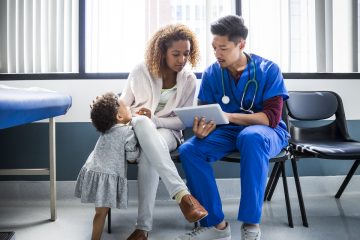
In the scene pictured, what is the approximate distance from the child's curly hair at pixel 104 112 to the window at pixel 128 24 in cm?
94

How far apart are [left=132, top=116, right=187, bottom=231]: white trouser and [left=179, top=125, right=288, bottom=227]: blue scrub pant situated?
0.11 metres

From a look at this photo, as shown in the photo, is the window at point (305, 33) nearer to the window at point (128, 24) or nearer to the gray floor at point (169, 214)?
the window at point (128, 24)

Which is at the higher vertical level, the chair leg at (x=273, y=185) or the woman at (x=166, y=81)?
the woman at (x=166, y=81)

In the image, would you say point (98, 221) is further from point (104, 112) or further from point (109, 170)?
point (104, 112)

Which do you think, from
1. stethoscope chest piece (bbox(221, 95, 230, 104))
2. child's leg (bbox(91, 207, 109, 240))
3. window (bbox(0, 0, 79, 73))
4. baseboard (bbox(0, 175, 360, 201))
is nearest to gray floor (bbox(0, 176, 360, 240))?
baseboard (bbox(0, 175, 360, 201))

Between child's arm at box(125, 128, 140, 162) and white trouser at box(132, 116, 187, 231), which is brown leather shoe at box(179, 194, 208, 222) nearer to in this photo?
white trouser at box(132, 116, 187, 231)

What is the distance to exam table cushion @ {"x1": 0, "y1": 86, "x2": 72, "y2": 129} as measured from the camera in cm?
124

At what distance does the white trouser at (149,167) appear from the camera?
66.8 inches

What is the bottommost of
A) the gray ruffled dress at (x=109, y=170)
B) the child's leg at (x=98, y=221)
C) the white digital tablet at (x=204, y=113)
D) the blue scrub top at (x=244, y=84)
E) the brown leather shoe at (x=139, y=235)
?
the brown leather shoe at (x=139, y=235)

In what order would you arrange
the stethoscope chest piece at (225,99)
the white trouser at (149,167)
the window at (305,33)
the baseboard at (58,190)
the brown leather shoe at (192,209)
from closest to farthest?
the brown leather shoe at (192,209)
the white trouser at (149,167)
the stethoscope chest piece at (225,99)
the baseboard at (58,190)
the window at (305,33)

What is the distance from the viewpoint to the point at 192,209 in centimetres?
159

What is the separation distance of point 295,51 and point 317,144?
0.81 metres

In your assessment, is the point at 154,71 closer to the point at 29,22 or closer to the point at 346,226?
the point at 29,22

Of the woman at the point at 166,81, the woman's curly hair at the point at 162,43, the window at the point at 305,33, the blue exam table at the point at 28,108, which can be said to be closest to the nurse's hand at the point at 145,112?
the woman at the point at 166,81
